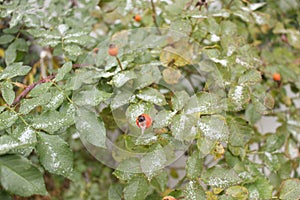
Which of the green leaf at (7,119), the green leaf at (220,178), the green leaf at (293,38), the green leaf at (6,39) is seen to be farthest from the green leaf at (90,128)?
the green leaf at (293,38)

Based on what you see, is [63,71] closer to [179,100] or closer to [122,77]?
[122,77]

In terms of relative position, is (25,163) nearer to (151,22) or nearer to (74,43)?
(74,43)

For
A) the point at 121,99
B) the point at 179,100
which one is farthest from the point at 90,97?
the point at 179,100

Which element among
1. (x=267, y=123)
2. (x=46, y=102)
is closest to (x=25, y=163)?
(x=46, y=102)

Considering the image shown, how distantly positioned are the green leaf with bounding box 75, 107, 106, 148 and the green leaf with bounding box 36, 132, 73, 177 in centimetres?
5

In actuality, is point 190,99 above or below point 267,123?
above

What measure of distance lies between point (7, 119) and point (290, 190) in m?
0.53

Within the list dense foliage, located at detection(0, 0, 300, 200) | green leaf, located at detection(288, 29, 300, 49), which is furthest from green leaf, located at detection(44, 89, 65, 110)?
green leaf, located at detection(288, 29, 300, 49)

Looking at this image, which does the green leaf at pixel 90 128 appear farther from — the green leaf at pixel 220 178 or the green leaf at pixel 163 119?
the green leaf at pixel 220 178

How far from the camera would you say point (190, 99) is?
74 cm

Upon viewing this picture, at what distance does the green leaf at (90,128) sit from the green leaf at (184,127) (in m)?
0.12

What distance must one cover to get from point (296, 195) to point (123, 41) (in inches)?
19.6

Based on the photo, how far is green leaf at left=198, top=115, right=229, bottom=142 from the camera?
0.72m

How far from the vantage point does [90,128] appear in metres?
0.70
